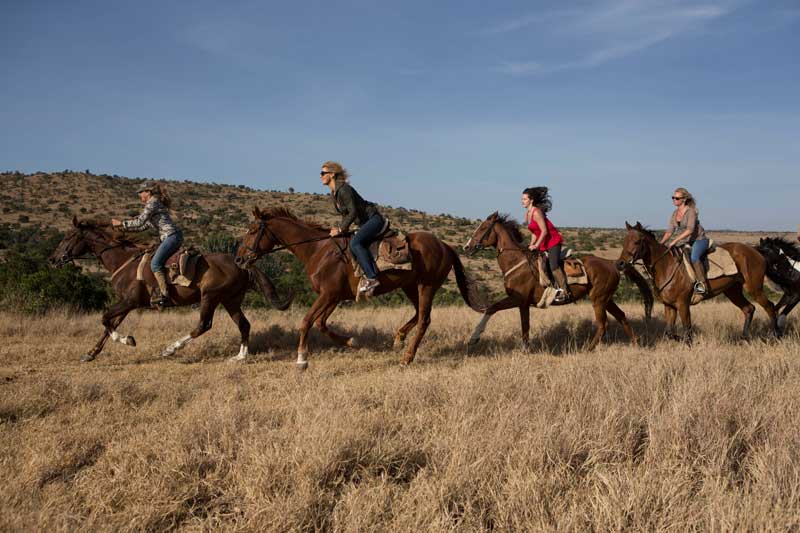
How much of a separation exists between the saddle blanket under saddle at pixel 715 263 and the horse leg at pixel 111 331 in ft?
32.0

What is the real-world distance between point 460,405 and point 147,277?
650 centimetres

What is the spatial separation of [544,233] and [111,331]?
761cm

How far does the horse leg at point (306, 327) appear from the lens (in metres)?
8.03

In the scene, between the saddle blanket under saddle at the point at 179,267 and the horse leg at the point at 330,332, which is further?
the saddle blanket under saddle at the point at 179,267

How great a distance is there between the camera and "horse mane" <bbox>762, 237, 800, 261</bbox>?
1115 cm

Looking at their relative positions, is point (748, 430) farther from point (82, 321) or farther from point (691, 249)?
point (82, 321)

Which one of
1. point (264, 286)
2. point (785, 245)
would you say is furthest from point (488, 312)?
point (785, 245)

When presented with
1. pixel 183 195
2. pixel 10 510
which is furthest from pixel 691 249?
pixel 183 195

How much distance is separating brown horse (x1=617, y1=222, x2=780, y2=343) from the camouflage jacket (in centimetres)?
797

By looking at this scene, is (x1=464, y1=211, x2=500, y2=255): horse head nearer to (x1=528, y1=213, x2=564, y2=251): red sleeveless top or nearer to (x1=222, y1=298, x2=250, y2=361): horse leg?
(x1=528, y1=213, x2=564, y2=251): red sleeveless top

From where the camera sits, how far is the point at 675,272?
959 cm

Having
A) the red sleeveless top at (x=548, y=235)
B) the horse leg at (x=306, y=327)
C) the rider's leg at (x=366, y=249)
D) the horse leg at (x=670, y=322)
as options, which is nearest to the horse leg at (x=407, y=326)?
the rider's leg at (x=366, y=249)

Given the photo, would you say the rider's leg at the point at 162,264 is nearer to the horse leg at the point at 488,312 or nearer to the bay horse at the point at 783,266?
the horse leg at the point at 488,312

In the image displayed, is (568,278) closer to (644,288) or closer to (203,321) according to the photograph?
(644,288)
